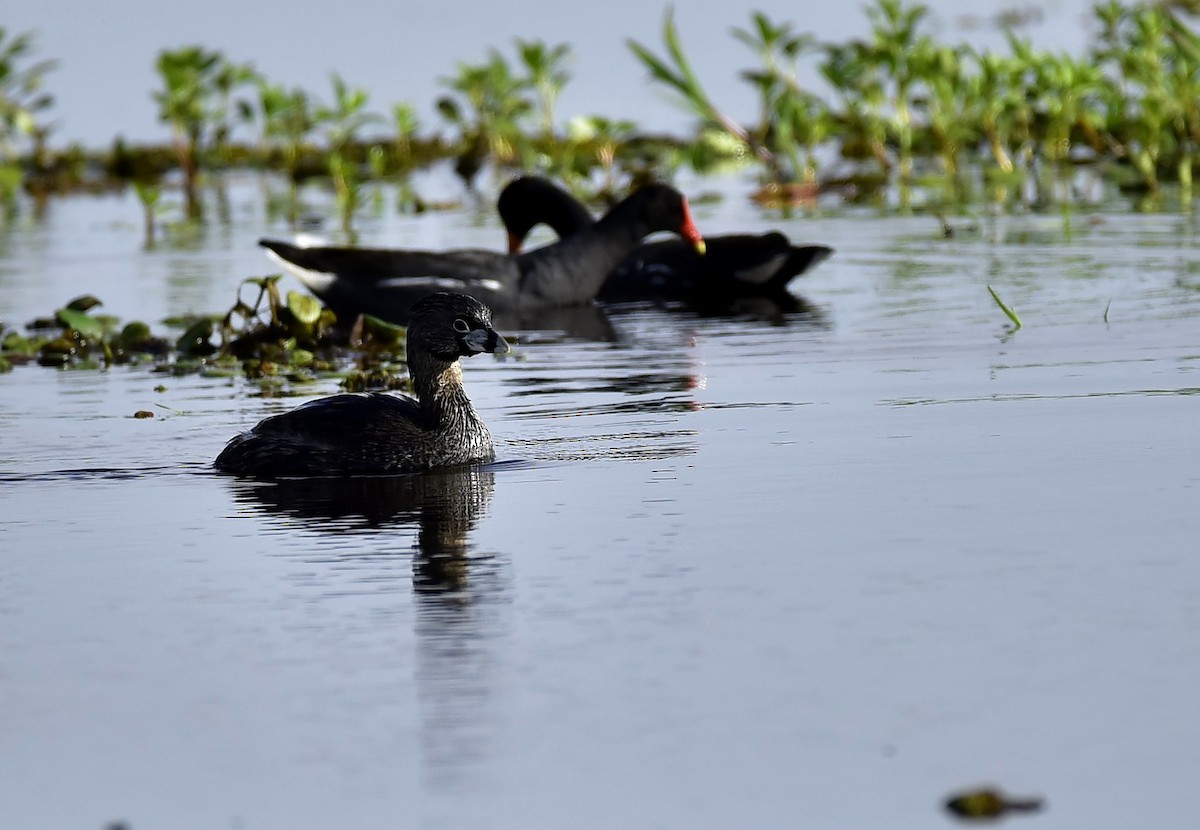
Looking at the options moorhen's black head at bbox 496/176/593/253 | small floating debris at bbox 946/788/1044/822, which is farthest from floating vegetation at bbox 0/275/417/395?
Result: small floating debris at bbox 946/788/1044/822

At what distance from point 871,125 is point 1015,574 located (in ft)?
65.7

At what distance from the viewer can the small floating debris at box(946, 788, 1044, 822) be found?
475cm

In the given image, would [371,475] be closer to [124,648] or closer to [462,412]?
[462,412]

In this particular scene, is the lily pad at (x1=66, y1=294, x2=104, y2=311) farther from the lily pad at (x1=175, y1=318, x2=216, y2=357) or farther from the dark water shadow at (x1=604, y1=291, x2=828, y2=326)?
the dark water shadow at (x1=604, y1=291, x2=828, y2=326)

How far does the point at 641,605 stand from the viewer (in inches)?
261

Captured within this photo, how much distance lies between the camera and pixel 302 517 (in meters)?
8.38

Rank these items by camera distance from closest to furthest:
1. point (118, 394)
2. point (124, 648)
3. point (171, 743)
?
point (171, 743) → point (124, 648) → point (118, 394)

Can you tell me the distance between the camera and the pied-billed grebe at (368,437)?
30.6 feet

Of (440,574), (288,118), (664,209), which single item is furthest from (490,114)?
(440,574)

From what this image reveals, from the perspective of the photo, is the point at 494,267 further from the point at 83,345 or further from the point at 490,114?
the point at 490,114

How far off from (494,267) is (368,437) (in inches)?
280

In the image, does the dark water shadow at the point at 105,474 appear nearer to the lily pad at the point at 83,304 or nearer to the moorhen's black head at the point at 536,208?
the lily pad at the point at 83,304

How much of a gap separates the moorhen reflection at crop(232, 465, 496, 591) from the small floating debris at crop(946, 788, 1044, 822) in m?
2.56

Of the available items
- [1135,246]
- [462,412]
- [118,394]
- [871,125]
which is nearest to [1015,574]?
[462,412]
